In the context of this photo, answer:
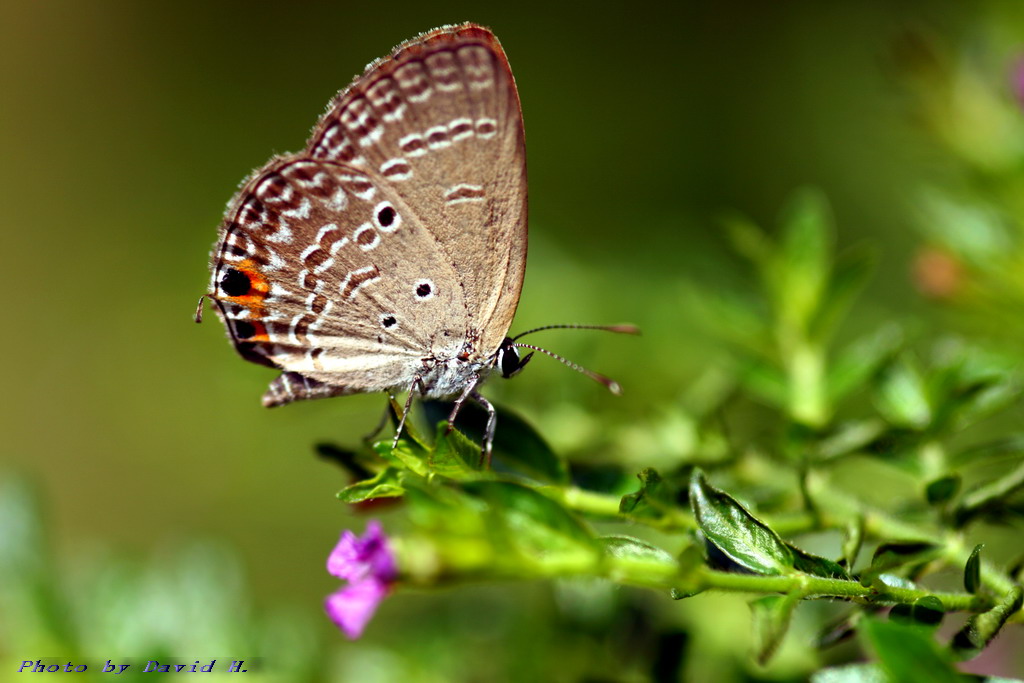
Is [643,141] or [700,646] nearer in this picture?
[700,646]

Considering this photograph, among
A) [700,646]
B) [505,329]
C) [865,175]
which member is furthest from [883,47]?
[700,646]

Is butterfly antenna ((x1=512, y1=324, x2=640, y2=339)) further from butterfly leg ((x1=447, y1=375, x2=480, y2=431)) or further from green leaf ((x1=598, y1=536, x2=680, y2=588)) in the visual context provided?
green leaf ((x1=598, y1=536, x2=680, y2=588))

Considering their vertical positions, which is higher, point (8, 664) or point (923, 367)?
point (923, 367)

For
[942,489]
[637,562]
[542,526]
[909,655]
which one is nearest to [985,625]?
[909,655]

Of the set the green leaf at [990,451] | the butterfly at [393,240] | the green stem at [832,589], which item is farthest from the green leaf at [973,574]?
the butterfly at [393,240]

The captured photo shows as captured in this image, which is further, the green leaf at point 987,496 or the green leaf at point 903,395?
the green leaf at point 903,395

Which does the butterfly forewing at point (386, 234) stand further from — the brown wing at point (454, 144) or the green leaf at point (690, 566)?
the green leaf at point (690, 566)

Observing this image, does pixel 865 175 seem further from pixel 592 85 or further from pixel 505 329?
pixel 505 329

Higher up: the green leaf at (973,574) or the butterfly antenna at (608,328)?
the green leaf at (973,574)
